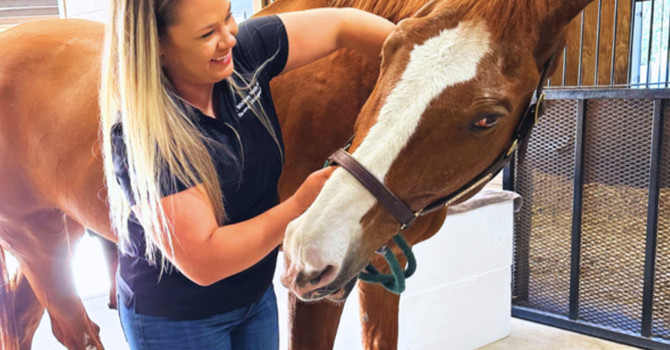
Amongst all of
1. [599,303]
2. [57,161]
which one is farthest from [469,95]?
[599,303]

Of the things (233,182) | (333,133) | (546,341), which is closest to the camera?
(233,182)

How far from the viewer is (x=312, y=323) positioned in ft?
4.58

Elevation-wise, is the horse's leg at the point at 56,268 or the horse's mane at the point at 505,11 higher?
→ the horse's mane at the point at 505,11

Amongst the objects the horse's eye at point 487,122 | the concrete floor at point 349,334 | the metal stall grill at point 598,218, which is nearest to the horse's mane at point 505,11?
the horse's eye at point 487,122

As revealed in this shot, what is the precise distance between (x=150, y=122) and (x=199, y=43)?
14 cm

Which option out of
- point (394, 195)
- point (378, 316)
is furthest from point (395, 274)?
point (378, 316)

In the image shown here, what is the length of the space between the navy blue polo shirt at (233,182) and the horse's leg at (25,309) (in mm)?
1179

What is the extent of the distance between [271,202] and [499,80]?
1.52ft

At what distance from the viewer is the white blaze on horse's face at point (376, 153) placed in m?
0.74

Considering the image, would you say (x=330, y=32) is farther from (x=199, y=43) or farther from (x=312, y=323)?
(x=312, y=323)

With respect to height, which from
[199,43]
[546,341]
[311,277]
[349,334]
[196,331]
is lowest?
[546,341]

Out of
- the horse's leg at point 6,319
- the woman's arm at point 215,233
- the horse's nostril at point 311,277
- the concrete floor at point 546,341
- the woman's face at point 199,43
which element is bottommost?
the concrete floor at point 546,341

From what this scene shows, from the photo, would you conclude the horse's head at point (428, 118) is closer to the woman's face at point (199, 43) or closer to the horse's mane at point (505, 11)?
the horse's mane at point (505, 11)

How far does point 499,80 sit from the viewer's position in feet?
2.64
